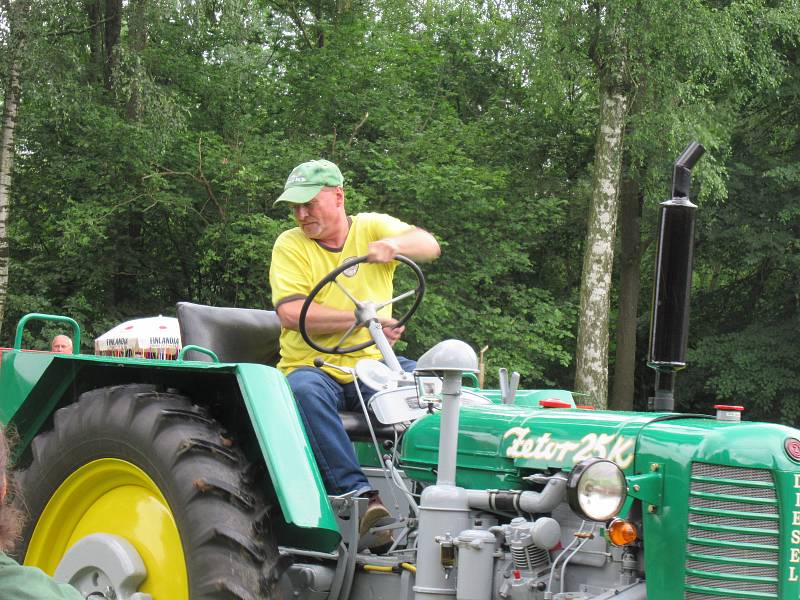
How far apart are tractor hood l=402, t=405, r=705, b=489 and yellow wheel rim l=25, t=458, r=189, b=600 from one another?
0.81 meters

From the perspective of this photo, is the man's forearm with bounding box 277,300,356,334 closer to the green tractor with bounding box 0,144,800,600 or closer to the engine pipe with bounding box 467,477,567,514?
the green tractor with bounding box 0,144,800,600

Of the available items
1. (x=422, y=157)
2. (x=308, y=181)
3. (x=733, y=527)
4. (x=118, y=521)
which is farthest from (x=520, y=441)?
(x=422, y=157)

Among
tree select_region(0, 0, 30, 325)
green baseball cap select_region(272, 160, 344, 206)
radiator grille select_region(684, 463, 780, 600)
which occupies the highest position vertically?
tree select_region(0, 0, 30, 325)

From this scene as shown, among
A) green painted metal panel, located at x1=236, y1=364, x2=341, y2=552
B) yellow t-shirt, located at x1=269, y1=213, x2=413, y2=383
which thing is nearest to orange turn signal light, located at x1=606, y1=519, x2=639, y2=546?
green painted metal panel, located at x1=236, y1=364, x2=341, y2=552

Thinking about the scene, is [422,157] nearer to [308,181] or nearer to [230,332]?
[230,332]

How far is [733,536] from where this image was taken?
2.92 metres

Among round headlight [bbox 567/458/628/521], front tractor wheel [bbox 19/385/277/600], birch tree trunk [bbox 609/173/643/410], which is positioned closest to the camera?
round headlight [bbox 567/458/628/521]

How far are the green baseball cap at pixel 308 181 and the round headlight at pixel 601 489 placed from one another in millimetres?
1772

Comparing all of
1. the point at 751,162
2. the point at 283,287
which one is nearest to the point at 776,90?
the point at 751,162

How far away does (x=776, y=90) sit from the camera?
55.0 ft

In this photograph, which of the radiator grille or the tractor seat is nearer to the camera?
the radiator grille

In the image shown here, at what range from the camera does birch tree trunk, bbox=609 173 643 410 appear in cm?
1808

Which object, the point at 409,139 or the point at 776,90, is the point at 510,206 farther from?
the point at 776,90

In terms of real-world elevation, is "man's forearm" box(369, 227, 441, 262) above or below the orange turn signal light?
above
